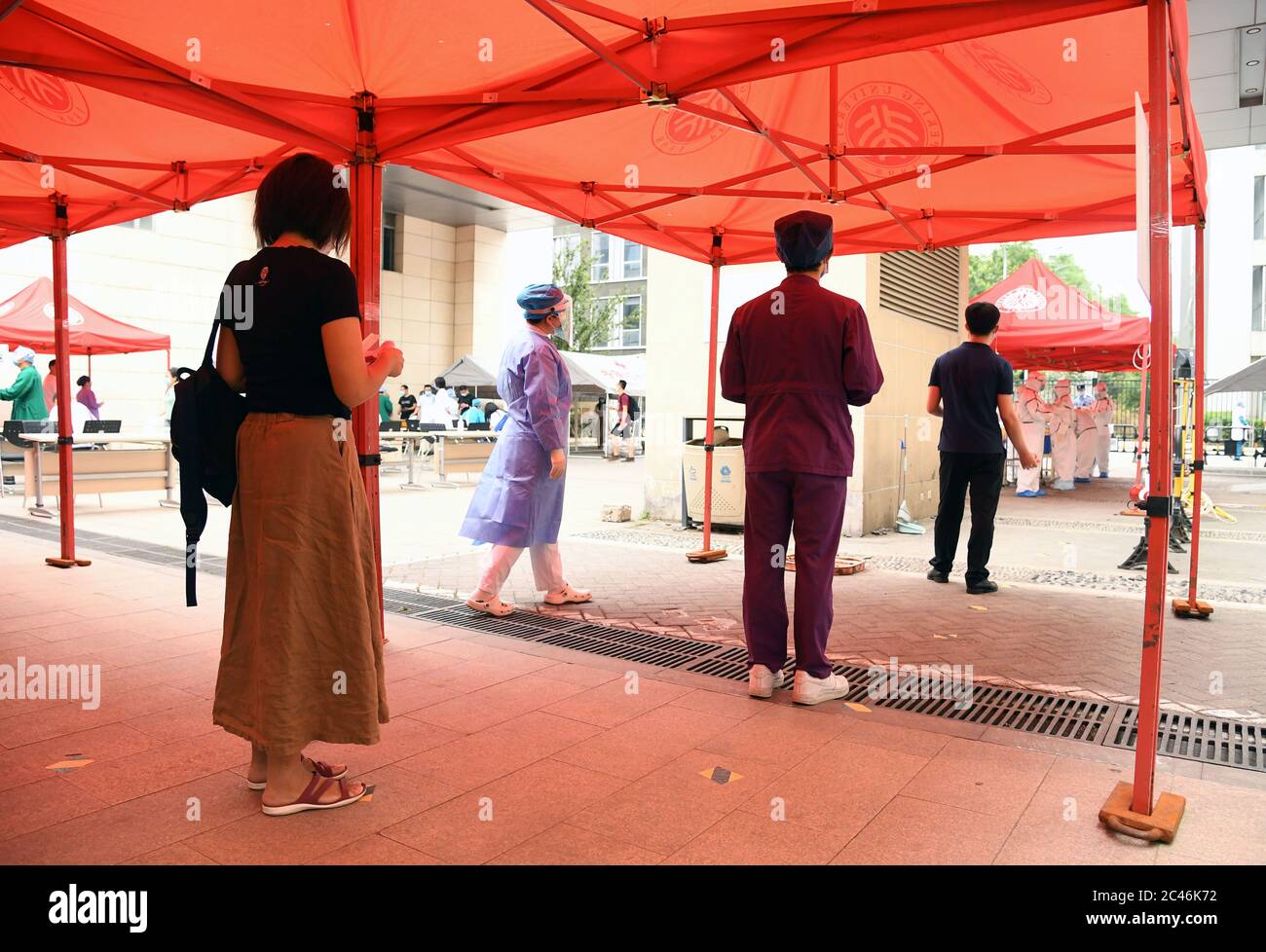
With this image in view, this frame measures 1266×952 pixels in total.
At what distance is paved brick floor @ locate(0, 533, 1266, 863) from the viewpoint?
2.65 meters

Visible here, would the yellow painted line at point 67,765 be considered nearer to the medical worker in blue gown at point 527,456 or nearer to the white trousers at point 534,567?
the medical worker in blue gown at point 527,456

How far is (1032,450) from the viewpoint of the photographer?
53.4 ft

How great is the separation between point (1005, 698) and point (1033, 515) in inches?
347

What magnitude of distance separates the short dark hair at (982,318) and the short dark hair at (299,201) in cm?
518

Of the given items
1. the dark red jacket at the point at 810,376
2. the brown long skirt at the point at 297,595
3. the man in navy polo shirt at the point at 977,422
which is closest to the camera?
the brown long skirt at the point at 297,595

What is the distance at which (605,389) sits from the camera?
2522 cm

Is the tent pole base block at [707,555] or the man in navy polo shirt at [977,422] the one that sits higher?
Answer: the man in navy polo shirt at [977,422]

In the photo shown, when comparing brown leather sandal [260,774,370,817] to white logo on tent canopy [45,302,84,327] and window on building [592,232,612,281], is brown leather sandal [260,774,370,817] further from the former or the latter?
window on building [592,232,612,281]

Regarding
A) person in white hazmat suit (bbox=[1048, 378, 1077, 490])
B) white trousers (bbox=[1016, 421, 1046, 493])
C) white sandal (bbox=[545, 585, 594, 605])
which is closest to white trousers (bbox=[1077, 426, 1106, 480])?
person in white hazmat suit (bbox=[1048, 378, 1077, 490])

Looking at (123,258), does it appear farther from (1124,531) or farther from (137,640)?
(1124,531)

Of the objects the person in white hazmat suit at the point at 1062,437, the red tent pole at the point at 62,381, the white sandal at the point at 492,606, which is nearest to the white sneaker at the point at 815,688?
the white sandal at the point at 492,606

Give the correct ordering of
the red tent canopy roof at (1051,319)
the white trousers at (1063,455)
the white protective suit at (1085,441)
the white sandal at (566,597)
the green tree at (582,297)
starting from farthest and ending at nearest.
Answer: the green tree at (582,297), the white protective suit at (1085,441), the white trousers at (1063,455), the red tent canopy roof at (1051,319), the white sandal at (566,597)

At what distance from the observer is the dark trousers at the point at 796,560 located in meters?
4.04

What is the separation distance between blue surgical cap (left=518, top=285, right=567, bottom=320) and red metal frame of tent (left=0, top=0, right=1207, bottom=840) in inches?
32.1
